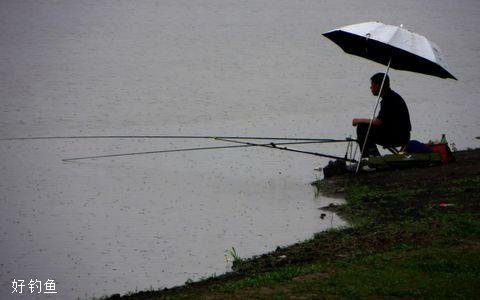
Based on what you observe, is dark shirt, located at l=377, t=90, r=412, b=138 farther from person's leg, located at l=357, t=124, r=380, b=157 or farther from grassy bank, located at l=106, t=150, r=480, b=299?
grassy bank, located at l=106, t=150, r=480, b=299

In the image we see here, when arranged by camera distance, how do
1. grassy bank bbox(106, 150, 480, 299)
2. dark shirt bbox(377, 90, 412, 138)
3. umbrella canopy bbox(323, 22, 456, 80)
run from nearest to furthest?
grassy bank bbox(106, 150, 480, 299)
umbrella canopy bbox(323, 22, 456, 80)
dark shirt bbox(377, 90, 412, 138)

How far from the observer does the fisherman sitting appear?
8.80m

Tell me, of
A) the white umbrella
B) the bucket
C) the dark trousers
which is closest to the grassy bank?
the bucket

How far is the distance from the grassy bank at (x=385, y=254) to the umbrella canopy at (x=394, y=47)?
124 cm

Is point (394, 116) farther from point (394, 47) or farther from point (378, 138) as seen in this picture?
point (394, 47)

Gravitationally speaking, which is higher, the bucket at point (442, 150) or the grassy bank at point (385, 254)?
the bucket at point (442, 150)

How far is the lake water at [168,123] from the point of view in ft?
23.6

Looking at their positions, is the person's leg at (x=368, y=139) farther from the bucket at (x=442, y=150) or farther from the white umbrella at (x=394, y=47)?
the bucket at (x=442, y=150)

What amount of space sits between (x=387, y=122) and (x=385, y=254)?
123 inches

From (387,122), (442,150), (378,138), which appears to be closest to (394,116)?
(387,122)

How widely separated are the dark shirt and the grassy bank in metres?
0.61

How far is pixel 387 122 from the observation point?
8.82 metres

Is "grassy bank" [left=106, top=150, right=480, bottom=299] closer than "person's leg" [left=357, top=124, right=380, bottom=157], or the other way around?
"grassy bank" [left=106, top=150, right=480, bottom=299]

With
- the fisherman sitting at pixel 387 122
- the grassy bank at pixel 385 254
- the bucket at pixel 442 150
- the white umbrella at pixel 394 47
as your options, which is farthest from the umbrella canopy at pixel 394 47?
the grassy bank at pixel 385 254
